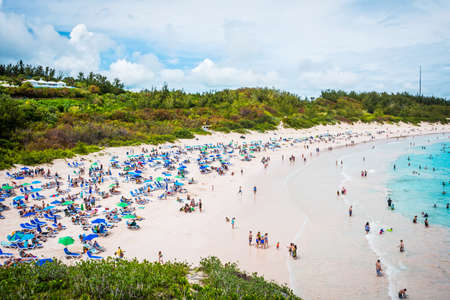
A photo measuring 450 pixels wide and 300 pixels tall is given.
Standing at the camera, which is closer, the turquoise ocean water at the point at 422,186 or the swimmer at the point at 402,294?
the swimmer at the point at 402,294

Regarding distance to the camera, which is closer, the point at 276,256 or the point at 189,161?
the point at 276,256

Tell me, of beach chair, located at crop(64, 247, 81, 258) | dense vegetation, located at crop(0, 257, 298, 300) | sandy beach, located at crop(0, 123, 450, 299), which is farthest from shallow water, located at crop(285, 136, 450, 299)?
beach chair, located at crop(64, 247, 81, 258)

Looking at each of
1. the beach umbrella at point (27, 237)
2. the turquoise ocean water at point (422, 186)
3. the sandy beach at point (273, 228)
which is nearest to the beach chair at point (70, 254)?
the sandy beach at point (273, 228)

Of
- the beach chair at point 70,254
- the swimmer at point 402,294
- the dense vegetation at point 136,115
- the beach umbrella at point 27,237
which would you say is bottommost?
the swimmer at point 402,294

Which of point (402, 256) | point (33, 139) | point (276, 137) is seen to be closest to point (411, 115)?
point (276, 137)

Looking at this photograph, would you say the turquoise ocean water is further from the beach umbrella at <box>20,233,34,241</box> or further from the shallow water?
the beach umbrella at <box>20,233,34,241</box>

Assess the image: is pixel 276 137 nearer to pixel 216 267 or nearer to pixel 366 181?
pixel 366 181

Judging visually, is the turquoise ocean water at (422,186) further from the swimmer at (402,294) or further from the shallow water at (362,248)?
the swimmer at (402,294)
